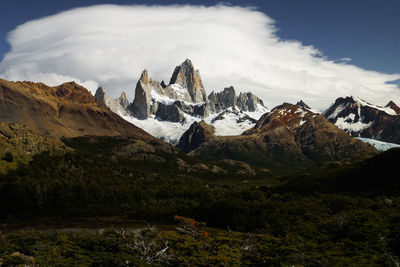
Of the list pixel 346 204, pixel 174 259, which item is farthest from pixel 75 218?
pixel 174 259

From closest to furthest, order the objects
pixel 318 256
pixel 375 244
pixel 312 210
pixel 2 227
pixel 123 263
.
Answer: pixel 123 263, pixel 318 256, pixel 375 244, pixel 312 210, pixel 2 227

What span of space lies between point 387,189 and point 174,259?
153 metres

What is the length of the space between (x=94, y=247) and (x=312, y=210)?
3861 inches

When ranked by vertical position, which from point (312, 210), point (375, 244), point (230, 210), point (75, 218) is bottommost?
point (75, 218)

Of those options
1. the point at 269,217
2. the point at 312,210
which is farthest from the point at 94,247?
the point at 312,210

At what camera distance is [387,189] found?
18438 cm

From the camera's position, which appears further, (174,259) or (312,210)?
(312,210)

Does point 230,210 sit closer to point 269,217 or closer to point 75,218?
point 269,217

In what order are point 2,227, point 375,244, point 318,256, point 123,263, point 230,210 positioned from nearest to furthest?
point 123,263 < point 318,256 < point 375,244 < point 2,227 < point 230,210

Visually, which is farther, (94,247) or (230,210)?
(230,210)

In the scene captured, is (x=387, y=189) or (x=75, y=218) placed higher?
(x=387, y=189)

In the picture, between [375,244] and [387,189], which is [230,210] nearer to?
[387,189]

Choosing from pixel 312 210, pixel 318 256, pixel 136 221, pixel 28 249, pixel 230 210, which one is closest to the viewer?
pixel 318 256

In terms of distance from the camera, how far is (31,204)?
198875 millimetres
